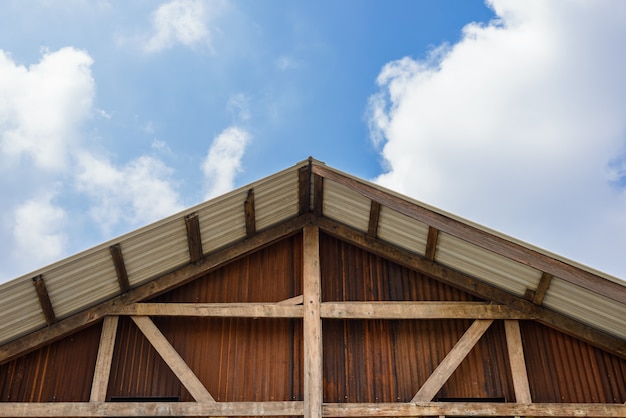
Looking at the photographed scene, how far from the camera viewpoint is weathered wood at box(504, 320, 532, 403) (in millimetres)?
9078

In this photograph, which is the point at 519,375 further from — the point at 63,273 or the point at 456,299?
the point at 63,273

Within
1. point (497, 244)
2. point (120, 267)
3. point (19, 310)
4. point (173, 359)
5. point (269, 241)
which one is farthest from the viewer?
point (269, 241)

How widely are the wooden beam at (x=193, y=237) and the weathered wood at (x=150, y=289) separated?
0.20 metres

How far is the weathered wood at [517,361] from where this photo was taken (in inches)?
357

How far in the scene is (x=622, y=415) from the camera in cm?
878

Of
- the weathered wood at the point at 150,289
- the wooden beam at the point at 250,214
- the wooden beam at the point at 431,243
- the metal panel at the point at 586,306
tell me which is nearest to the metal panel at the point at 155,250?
the weathered wood at the point at 150,289

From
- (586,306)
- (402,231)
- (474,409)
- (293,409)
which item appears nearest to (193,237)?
(293,409)

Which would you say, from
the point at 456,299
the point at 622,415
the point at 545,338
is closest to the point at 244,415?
the point at 456,299

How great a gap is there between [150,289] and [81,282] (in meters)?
1.21

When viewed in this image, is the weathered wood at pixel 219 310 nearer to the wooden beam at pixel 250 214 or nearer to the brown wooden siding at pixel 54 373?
the brown wooden siding at pixel 54 373

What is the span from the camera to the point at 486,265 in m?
9.38

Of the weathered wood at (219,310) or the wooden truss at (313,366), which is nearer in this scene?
the wooden truss at (313,366)

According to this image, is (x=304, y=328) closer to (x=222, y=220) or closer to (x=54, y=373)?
(x=222, y=220)

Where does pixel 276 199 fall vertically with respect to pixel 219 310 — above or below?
above
